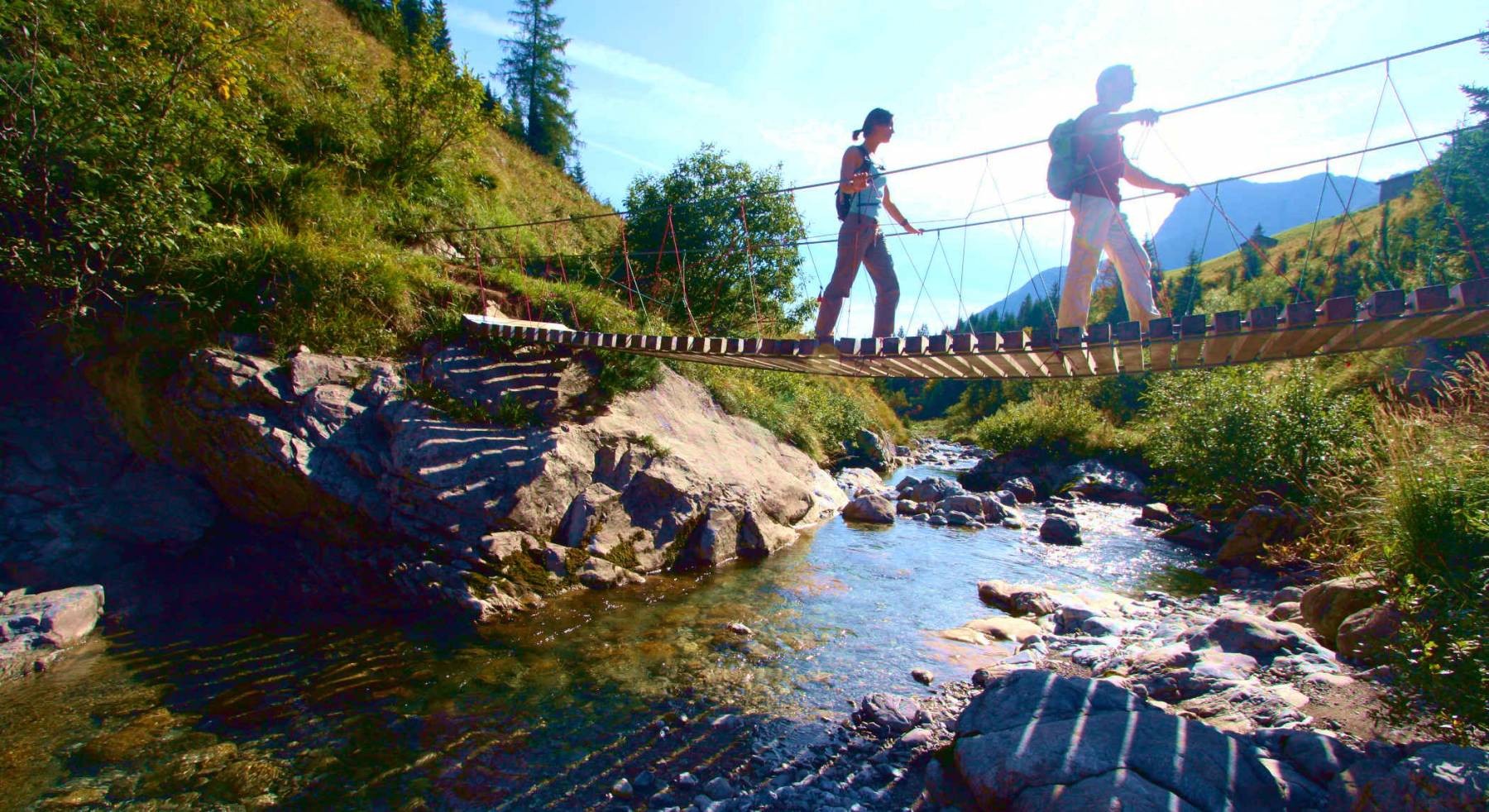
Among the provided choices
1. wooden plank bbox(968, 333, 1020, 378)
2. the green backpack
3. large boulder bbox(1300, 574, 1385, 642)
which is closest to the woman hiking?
wooden plank bbox(968, 333, 1020, 378)

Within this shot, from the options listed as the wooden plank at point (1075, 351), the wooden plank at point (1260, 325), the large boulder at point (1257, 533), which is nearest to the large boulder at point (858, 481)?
the large boulder at point (1257, 533)

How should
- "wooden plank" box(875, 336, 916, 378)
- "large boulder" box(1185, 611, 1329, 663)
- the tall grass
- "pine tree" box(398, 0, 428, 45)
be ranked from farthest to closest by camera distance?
"pine tree" box(398, 0, 428, 45)
"large boulder" box(1185, 611, 1329, 663)
"wooden plank" box(875, 336, 916, 378)
the tall grass

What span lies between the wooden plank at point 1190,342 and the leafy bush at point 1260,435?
4222 millimetres

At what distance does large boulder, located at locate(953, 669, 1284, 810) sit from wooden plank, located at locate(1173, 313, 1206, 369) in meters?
2.07

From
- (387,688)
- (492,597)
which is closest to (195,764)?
(387,688)

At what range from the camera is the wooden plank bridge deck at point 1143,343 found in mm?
3402

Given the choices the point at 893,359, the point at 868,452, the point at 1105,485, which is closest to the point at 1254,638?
the point at 893,359

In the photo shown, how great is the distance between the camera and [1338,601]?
5219 mm

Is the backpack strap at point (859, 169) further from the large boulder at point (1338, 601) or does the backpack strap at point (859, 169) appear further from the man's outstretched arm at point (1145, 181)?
the large boulder at point (1338, 601)

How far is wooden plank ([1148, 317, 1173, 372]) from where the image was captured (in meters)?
3.90

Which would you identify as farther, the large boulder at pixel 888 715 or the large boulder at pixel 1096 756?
the large boulder at pixel 888 715

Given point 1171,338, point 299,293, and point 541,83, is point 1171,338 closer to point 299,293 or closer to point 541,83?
point 299,293

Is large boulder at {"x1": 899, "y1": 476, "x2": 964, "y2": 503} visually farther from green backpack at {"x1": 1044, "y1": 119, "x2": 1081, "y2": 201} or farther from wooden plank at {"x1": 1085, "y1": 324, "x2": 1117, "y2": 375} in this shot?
green backpack at {"x1": 1044, "y1": 119, "x2": 1081, "y2": 201}

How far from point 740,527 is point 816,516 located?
8.52 ft
